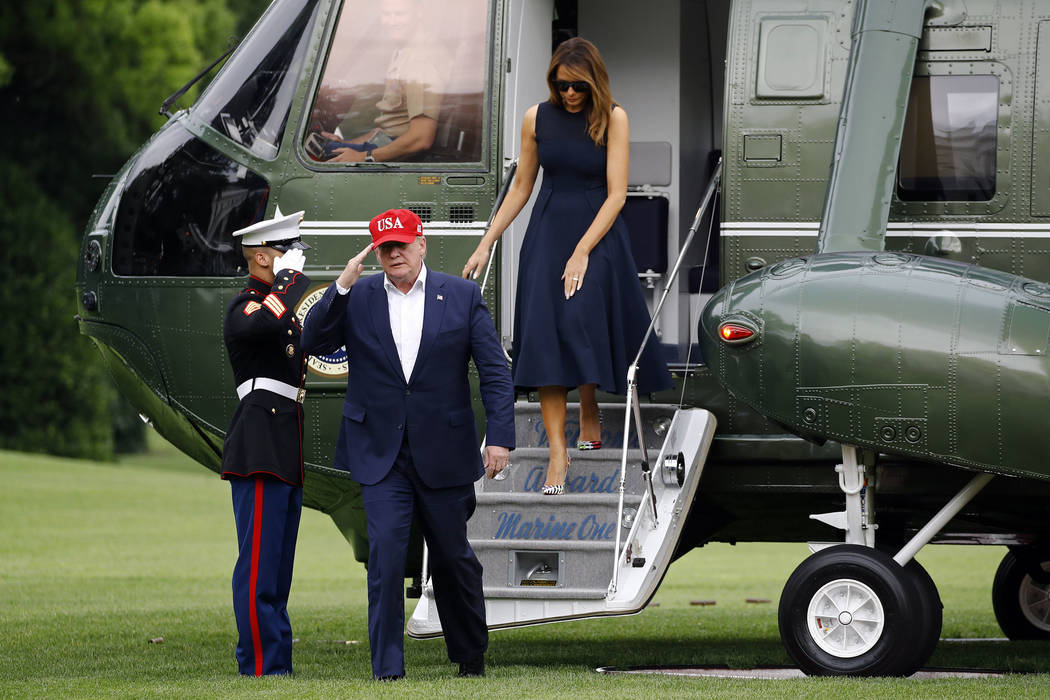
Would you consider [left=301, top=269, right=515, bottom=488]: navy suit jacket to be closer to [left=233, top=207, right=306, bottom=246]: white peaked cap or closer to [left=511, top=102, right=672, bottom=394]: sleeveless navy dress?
[left=233, top=207, right=306, bottom=246]: white peaked cap

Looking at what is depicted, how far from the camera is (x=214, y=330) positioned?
807 cm

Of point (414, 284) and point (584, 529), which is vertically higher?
point (414, 284)

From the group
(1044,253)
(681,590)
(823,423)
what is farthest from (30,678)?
(681,590)

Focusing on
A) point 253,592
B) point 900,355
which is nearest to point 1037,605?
point 900,355

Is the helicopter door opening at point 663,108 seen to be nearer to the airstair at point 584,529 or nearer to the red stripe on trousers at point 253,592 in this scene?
the airstair at point 584,529

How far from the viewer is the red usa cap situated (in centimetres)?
637

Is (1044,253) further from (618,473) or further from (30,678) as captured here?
(30,678)

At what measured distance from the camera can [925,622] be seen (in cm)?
674

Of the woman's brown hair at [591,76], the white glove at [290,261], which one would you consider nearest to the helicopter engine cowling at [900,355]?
the woman's brown hair at [591,76]

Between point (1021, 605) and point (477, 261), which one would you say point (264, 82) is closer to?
point (477, 261)

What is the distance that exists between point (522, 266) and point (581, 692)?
2.14 metres

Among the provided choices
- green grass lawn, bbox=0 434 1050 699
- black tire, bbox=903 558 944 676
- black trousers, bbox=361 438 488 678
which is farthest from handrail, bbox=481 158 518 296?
black tire, bbox=903 558 944 676

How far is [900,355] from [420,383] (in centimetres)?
193

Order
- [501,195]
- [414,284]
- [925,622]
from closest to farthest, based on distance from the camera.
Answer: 1. [414,284]
2. [925,622]
3. [501,195]
